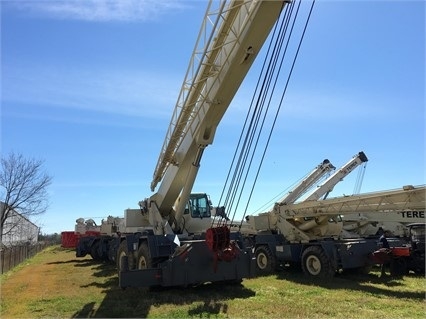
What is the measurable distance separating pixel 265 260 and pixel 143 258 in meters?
6.02

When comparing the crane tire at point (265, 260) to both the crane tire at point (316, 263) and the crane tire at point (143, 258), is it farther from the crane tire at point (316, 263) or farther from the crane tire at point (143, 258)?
the crane tire at point (143, 258)

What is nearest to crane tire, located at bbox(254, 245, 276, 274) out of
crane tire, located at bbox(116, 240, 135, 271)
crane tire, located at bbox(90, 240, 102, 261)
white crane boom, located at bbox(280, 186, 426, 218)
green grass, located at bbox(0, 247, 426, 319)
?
white crane boom, located at bbox(280, 186, 426, 218)

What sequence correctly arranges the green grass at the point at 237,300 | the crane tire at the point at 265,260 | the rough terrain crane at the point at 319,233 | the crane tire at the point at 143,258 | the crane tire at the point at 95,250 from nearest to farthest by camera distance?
the green grass at the point at 237,300 < the crane tire at the point at 143,258 < the rough terrain crane at the point at 319,233 < the crane tire at the point at 265,260 < the crane tire at the point at 95,250

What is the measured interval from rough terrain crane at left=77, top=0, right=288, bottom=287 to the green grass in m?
0.63

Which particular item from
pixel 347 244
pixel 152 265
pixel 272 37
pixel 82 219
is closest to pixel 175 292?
pixel 152 265

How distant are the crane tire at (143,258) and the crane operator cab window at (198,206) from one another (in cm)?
287

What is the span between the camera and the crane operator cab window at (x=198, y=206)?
1496 cm

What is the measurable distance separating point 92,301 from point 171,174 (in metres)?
4.84

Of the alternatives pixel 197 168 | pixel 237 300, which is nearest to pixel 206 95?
pixel 197 168

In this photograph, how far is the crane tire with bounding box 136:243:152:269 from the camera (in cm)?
1170

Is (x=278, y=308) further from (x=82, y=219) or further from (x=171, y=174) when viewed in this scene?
(x=82, y=219)

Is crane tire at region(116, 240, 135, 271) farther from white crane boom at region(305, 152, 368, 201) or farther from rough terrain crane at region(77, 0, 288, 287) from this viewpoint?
white crane boom at region(305, 152, 368, 201)

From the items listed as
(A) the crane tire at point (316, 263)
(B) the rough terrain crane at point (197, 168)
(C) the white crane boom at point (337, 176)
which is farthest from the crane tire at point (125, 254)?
(C) the white crane boom at point (337, 176)

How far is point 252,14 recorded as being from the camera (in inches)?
346
